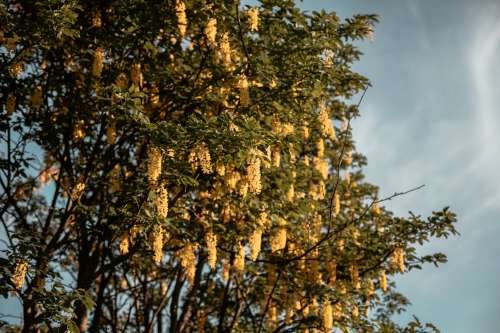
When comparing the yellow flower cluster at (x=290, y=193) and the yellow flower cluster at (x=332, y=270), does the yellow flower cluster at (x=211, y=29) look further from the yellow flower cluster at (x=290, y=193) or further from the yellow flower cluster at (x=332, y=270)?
the yellow flower cluster at (x=332, y=270)

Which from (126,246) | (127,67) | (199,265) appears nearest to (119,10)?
(127,67)

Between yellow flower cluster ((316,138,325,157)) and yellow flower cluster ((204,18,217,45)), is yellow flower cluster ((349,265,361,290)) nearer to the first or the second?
yellow flower cluster ((316,138,325,157))

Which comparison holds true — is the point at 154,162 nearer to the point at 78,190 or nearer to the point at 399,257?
the point at 78,190

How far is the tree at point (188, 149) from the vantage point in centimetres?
584

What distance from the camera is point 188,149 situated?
19.2 feet

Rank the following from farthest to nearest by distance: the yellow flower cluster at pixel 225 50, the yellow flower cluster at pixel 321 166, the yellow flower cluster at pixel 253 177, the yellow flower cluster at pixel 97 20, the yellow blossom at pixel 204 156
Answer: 1. the yellow flower cluster at pixel 321 166
2. the yellow flower cluster at pixel 97 20
3. the yellow flower cluster at pixel 225 50
4. the yellow flower cluster at pixel 253 177
5. the yellow blossom at pixel 204 156

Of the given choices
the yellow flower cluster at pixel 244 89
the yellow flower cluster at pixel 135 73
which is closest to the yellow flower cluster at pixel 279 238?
the yellow flower cluster at pixel 244 89

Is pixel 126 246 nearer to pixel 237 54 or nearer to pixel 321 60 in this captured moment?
pixel 237 54

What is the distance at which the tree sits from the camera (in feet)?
19.2

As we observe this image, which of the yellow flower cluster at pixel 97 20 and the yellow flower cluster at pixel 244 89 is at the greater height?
the yellow flower cluster at pixel 97 20

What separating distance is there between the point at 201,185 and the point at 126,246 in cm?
147

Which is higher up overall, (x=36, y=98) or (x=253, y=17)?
(x=253, y=17)

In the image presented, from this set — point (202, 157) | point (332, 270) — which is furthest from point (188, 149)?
point (332, 270)

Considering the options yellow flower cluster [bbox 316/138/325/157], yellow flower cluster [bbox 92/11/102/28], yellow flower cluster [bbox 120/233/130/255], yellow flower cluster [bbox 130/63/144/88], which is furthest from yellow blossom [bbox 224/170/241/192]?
yellow flower cluster [bbox 92/11/102/28]
